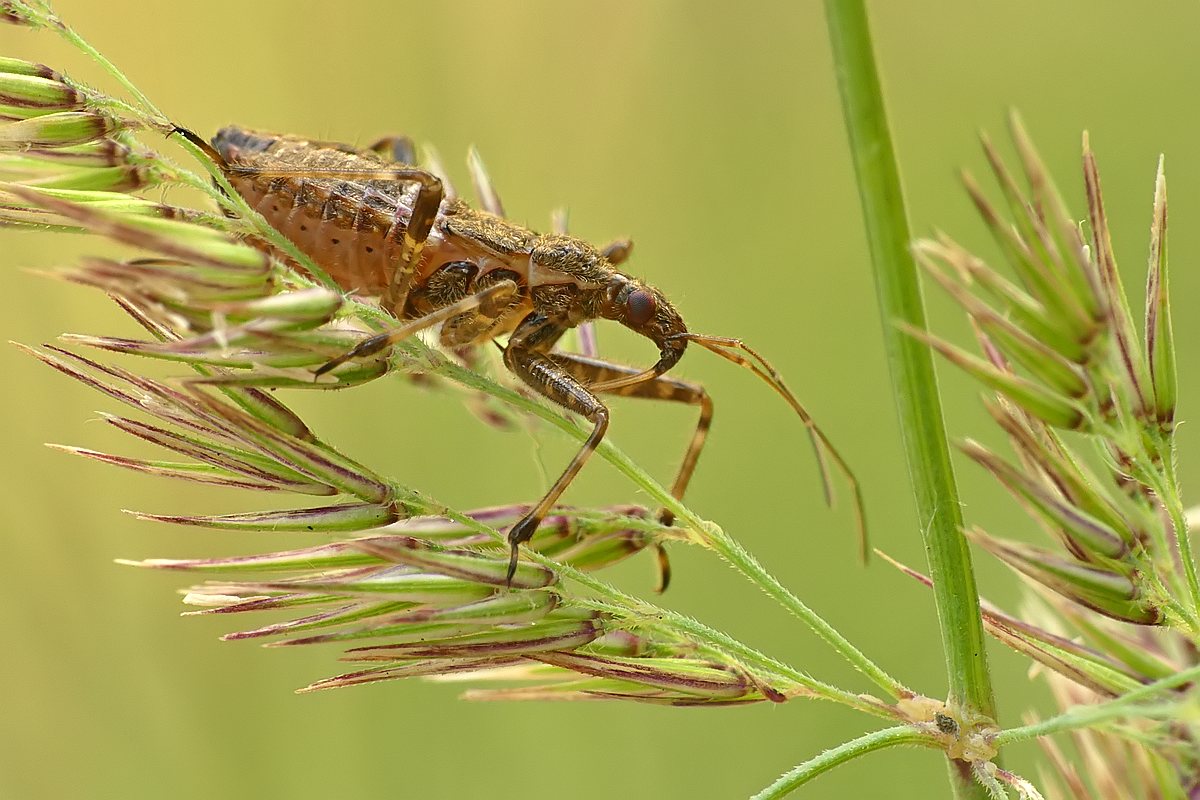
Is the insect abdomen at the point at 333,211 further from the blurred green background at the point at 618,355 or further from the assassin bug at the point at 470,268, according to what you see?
the blurred green background at the point at 618,355

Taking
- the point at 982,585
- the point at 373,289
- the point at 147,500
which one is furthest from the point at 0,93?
the point at 982,585

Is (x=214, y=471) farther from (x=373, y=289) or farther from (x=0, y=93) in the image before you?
(x=373, y=289)

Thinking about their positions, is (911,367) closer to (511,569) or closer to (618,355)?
(511,569)

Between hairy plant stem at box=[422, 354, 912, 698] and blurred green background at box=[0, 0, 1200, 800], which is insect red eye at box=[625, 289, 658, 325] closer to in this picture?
blurred green background at box=[0, 0, 1200, 800]

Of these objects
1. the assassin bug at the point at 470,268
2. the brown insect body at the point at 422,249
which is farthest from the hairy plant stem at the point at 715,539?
the brown insect body at the point at 422,249

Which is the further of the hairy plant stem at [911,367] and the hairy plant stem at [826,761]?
the hairy plant stem at [826,761]

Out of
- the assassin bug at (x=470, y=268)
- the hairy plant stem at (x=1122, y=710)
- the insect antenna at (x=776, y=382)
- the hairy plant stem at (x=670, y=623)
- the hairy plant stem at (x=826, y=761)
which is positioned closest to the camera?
the hairy plant stem at (x=1122, y=710)

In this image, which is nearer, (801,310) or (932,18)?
(801,310)
